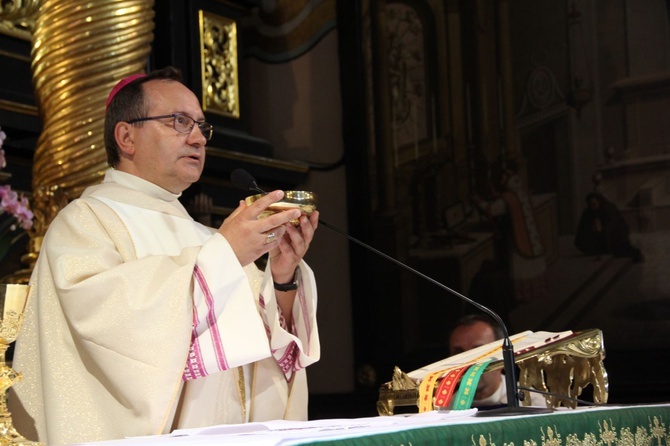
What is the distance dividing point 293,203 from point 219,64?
4.30 meters

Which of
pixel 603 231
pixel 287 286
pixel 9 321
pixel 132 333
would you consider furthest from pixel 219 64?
pixel 9 321

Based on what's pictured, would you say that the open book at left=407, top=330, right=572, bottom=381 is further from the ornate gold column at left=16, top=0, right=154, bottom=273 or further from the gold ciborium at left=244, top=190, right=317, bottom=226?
the ornate gold column at left=16, top=0, right=154, bottom=273

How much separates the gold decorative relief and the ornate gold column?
1.43 m

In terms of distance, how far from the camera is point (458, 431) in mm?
2096

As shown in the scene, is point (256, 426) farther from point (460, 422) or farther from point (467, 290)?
point (467, 290)

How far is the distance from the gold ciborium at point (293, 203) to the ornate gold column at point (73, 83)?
2304 mm

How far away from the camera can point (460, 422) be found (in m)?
2.18

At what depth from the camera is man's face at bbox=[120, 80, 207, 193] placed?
339 cm

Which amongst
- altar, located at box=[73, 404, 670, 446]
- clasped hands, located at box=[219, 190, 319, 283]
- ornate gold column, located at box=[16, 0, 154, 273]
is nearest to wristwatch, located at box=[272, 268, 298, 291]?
clasped hands, located at box=[219, 190, 319, 283]

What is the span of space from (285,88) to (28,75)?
251 cm

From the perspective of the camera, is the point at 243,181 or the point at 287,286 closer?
the point at 243,181

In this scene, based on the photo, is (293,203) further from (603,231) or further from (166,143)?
(603,231)

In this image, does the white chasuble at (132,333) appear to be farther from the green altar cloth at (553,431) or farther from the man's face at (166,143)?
the green altar cloth at (553,431)

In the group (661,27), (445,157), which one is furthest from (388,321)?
(661,27)
